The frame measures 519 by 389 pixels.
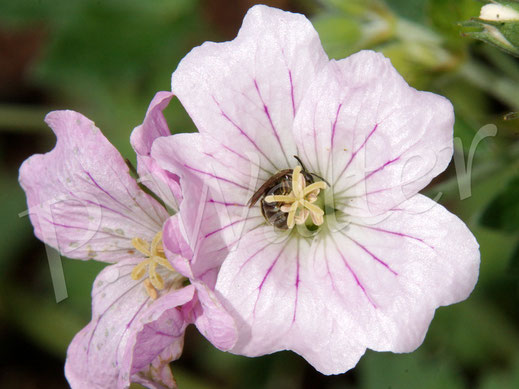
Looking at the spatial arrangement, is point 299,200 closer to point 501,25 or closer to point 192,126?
point 501,25

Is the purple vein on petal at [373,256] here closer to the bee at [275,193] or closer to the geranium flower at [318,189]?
the geranium flower at [318,189]

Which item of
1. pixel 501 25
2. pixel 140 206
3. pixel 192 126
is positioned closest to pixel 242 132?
pixel 140 206

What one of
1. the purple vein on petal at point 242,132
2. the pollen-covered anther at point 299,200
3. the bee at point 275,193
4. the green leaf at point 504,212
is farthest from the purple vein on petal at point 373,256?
the green leaf at point 504,212

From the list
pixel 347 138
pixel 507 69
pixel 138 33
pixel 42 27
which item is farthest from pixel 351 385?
pixel 42 27

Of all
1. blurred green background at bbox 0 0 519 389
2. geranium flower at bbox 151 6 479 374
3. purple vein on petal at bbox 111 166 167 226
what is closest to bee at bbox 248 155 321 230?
geranium flower at bbox 151 6 479 374

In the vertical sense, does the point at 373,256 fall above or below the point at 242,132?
below

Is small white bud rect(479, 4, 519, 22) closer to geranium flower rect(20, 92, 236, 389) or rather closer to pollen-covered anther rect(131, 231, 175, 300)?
geranium flower rect(20, 92, 236, 389)
